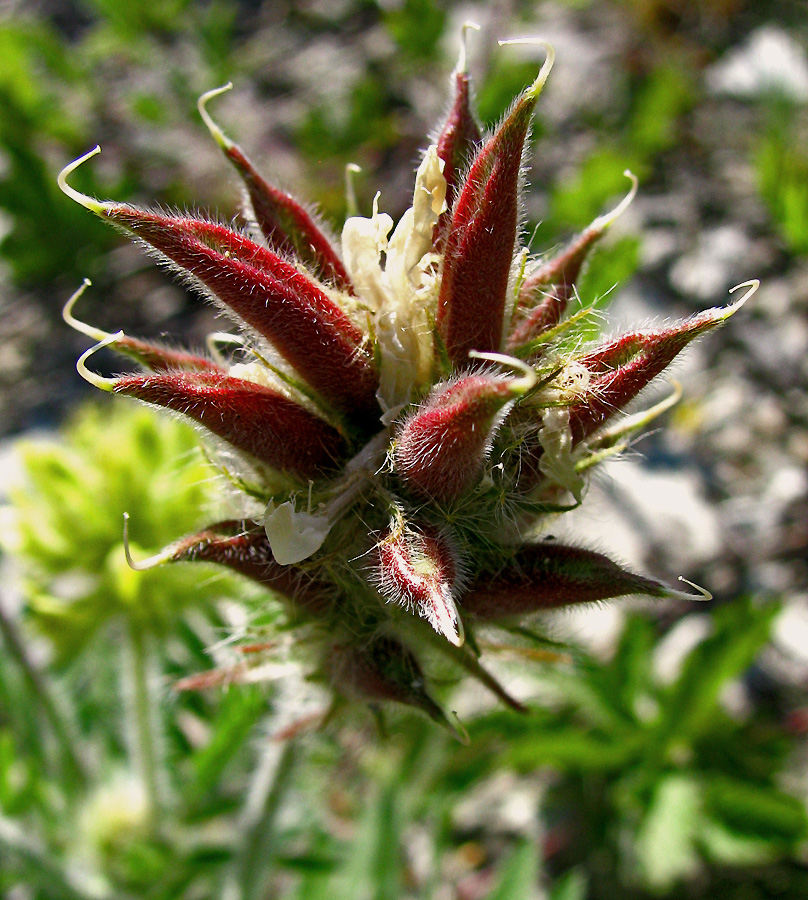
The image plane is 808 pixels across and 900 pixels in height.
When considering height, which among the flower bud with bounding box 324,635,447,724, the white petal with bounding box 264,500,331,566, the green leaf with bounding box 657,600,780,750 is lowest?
the green leaf with bounding box 657,600,780,750

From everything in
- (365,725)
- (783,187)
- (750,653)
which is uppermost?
(365,725)

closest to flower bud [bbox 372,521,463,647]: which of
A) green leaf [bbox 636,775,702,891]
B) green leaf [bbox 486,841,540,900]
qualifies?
green leaf [bbox 486,841,540,900]

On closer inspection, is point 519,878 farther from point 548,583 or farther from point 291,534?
point 291,534

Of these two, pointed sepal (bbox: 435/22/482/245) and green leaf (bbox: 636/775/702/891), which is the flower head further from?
green leaf (bbox: 636/775/702/891)

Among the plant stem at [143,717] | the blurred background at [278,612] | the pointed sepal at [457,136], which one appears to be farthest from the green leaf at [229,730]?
the pointed sepal at [457,136]

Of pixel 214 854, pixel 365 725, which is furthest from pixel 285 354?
pixel 214 854

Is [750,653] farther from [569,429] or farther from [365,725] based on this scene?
[569,429]

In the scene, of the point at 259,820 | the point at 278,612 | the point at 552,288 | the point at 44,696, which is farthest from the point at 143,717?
the point at 552,288
